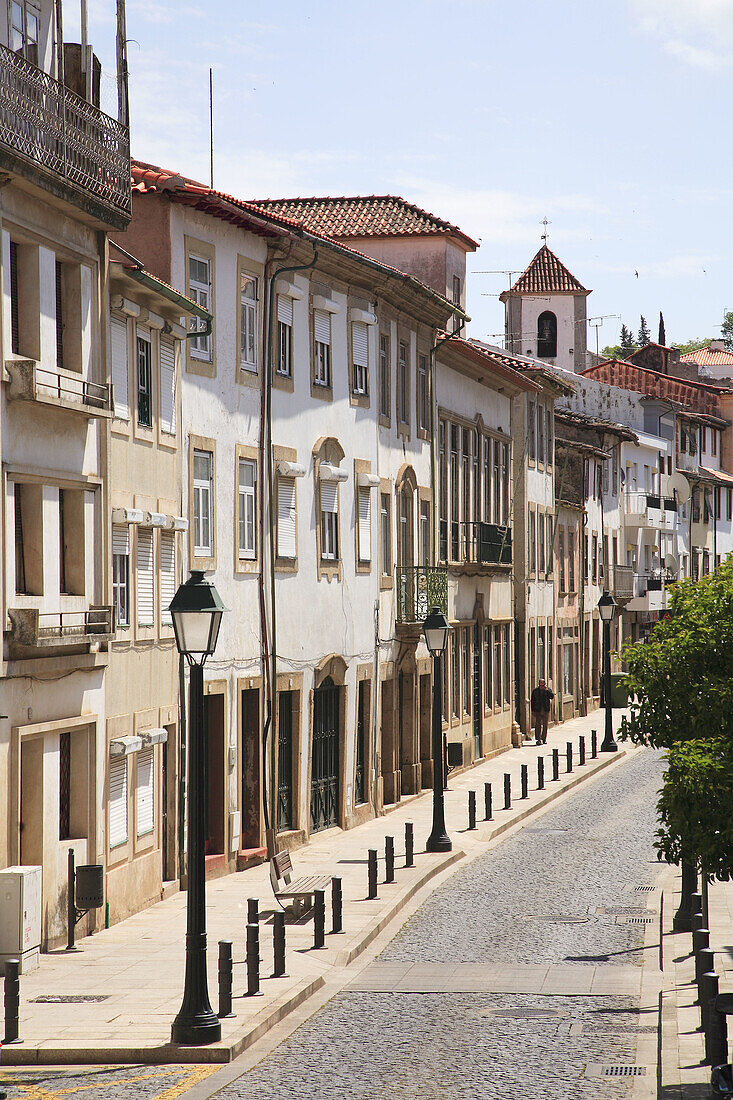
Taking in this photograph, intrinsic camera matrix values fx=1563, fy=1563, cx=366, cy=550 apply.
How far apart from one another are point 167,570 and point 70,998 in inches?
314

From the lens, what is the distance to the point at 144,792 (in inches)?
818

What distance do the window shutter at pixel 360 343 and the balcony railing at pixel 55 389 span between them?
452 inches

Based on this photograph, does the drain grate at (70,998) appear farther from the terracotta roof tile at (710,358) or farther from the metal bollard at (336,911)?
the terracotta roof tile at (710,358)

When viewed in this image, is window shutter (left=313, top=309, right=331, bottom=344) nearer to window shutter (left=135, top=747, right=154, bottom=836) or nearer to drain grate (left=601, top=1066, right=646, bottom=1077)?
window shutter (left=135, top=747, right=154, bottom=836)

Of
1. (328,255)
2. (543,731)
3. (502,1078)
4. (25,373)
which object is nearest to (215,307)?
(328,255)

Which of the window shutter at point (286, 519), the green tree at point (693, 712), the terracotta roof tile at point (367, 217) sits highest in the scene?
the terracotta roof tile at point (367, 217)

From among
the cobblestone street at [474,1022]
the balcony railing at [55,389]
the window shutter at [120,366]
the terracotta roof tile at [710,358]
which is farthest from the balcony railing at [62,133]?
the terracotta roof tile at [710,358]

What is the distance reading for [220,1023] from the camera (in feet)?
43.8

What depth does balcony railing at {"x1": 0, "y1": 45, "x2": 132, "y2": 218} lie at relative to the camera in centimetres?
1627

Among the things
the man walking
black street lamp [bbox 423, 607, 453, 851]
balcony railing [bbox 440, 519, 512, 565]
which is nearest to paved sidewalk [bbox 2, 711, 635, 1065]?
black street lamp [bbox 423, 607, 453, 851]

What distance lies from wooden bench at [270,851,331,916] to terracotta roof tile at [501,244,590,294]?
6854cm

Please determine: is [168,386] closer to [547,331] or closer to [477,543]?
[477,543]

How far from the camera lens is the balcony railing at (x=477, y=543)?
3850cm

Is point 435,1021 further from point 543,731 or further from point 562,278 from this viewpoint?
point 562,278
